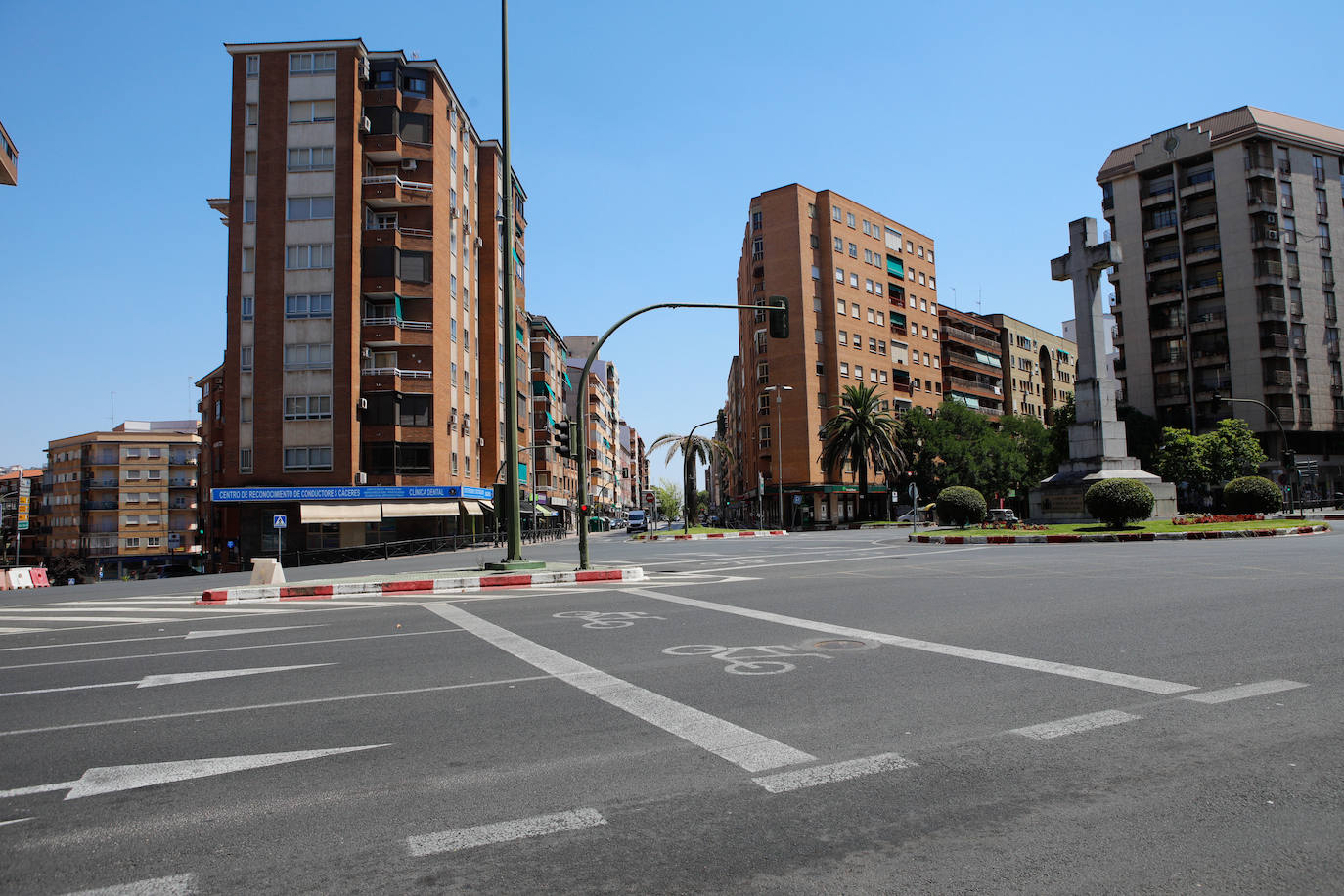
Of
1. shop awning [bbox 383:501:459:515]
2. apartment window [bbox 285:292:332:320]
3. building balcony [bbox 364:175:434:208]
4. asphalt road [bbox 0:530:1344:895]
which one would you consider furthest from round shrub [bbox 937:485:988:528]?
building balcony [bbox 364:175:434:208]

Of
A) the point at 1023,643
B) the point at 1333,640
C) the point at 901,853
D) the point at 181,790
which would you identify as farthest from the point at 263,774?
the point at 1333,640

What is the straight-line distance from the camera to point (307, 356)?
45.7 meters

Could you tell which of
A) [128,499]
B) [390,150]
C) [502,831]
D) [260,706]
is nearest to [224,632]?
[260,706]

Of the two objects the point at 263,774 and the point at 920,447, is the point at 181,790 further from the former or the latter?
the point at 920,447

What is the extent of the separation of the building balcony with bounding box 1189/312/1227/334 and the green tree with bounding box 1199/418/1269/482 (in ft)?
47.1

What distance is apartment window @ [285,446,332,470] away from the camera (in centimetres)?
4528

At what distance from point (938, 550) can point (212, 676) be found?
20.0 m

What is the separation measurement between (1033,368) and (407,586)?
103330mm

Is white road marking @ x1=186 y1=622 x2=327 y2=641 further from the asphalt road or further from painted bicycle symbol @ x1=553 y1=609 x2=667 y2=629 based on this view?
painted bicycle symbol @ x1=553 y1=609 x2=667 y2=629

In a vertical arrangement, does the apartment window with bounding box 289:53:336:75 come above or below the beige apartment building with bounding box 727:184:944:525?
above

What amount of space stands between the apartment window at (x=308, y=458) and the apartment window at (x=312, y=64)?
2130cm

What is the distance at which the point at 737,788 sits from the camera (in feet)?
12.8

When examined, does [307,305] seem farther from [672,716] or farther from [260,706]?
[672,716]

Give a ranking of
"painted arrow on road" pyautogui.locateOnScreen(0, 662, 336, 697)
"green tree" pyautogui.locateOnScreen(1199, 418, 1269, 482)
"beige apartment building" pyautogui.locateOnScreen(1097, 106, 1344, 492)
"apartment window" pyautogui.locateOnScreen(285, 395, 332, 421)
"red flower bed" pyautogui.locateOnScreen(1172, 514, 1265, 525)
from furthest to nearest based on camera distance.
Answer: "beige apartment building" pyautogui.locateOnScreen(1097, 106, 1344, 492)
"green tree" pyautogui.locateOnScreen(1199, 418, 1269, 482)
"apartment window" pyautogui.locateOnScreen(285, 395, 332, 421)
"red flower bed" pyautogui.locateOnScreen(1172, 514, 1265, 525)
"painted arrow on road" pyautogui.locateOnScreen(0, 662, 336, 697)
